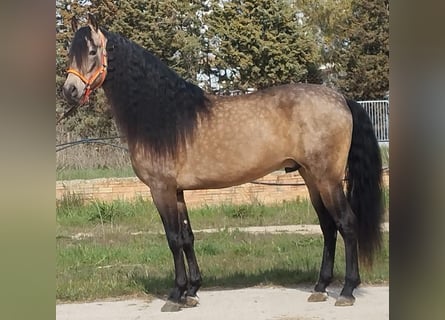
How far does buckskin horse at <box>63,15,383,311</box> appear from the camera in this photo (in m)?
3.27

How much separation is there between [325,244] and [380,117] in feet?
2.33

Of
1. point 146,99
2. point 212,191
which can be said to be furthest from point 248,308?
point 146,99

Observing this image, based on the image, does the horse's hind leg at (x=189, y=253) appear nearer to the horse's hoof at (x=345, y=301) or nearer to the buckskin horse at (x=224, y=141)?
the buckskin horse at (x=224, y=141)

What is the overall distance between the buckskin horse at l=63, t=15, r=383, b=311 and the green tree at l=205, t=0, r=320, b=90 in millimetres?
97

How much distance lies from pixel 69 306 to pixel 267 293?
101cm

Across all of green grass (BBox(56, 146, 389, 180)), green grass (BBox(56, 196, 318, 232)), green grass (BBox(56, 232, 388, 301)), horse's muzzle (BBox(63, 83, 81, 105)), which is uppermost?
horse's muzzle (BBox(63, 83, 81, 105))

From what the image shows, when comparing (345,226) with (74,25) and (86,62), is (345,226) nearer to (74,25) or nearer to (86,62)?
(86,62)

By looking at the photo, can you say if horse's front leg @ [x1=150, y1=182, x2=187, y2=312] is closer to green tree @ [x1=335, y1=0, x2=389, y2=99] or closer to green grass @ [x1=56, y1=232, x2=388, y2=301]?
green grass @ [x1=56, y1=232, x2=388, y2=301]

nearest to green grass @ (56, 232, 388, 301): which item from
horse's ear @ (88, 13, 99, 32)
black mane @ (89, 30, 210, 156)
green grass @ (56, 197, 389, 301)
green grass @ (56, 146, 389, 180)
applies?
green grass @ (56, 197, 389, 301)

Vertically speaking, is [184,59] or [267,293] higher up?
[184,59]

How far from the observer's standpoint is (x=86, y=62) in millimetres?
3215
